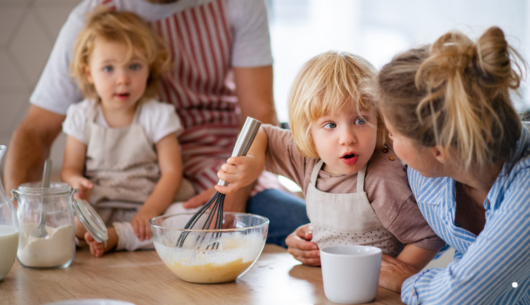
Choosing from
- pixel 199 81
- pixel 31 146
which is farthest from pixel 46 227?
pixel 199 81

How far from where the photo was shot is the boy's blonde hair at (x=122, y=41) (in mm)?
1304

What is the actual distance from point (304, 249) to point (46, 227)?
1.58ft

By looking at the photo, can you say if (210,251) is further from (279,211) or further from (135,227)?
(279,211)

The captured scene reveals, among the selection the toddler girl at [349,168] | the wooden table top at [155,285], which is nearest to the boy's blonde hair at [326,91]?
the toddler girl at [349,168]

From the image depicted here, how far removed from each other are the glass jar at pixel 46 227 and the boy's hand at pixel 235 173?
0.34m

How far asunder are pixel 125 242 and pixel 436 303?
68 centimetres

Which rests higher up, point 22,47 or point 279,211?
point 22,47

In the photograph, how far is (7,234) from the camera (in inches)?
33.4

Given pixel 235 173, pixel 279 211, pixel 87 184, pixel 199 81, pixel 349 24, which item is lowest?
pixel 279 211

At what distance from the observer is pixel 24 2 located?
6.12ft

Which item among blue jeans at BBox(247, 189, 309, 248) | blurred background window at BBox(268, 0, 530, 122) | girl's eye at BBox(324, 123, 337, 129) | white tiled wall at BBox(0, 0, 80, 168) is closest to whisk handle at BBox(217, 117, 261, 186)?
girl's eye at BBox(324, 123, 337, 129)

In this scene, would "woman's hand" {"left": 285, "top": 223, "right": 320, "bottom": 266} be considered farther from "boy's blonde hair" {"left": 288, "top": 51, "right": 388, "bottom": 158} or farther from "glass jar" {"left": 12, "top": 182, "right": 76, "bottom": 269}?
"glass jar" {"left": 12, "top": 182, "right": 76, "bottom": 269}

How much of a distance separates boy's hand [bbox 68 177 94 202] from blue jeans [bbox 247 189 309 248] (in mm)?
422

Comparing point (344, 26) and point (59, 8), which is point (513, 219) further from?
point (344, 26)
